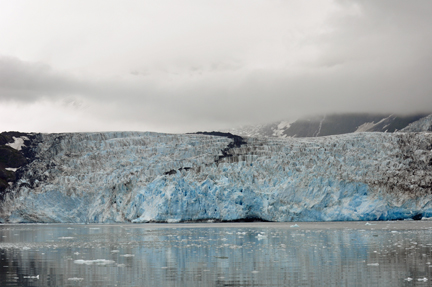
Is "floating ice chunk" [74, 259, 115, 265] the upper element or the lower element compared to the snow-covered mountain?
lower

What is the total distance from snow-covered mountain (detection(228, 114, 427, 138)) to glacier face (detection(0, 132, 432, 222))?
95.7 m

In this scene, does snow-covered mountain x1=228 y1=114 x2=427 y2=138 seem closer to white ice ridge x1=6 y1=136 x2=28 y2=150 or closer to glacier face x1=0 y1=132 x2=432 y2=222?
white ice ridge x1=6 y1=136 x2=28 y2=150

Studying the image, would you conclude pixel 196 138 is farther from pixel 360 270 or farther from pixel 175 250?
pixel 360 270

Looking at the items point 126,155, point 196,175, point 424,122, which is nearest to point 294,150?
point 196,175

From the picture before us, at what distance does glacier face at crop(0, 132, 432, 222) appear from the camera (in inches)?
1665

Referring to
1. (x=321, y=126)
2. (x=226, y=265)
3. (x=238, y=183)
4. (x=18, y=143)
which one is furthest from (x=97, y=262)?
(x=321, y=126)

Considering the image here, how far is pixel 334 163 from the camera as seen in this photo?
44125mm

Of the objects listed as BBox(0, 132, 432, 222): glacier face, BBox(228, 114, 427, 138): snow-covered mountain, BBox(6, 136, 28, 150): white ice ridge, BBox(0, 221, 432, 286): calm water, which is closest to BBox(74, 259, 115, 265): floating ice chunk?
BBox(0, 221, 432, 286): calm water

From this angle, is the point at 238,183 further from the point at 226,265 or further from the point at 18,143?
the point at 18,143

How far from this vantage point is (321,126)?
155 meters

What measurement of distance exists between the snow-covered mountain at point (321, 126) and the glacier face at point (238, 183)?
95.7 m

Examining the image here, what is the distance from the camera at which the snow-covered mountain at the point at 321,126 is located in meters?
146

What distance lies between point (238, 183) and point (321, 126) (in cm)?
11609

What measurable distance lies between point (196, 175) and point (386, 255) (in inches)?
1204
